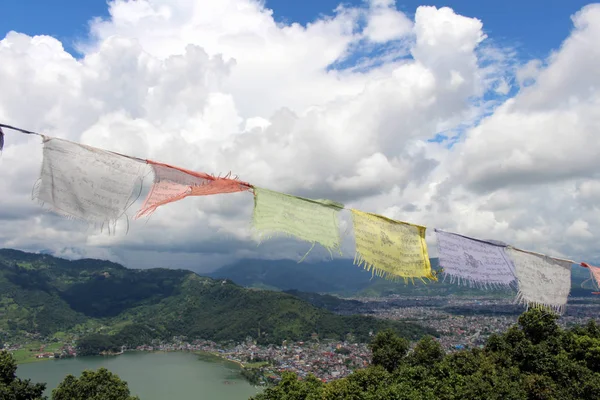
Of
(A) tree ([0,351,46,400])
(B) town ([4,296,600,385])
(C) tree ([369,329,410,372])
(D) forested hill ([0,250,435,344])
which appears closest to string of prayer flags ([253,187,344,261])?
(A) tree ([0,351,46,400])

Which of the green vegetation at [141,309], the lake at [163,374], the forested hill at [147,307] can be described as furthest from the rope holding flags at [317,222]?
the forested hill at [147,307]

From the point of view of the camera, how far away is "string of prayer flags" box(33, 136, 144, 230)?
3211mm

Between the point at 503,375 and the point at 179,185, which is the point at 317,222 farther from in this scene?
the point at 503,375

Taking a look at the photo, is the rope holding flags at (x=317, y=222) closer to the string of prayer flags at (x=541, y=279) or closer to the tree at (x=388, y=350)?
the string of prayer flags at (x=541, y=279)

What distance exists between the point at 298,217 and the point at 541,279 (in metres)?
3.83

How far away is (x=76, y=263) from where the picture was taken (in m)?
185

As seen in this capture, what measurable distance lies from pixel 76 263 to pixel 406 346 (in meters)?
200

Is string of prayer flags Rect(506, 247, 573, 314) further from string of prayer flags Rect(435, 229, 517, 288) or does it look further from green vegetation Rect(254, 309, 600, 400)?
green vegetation Rect(254, 309, 600, 400)

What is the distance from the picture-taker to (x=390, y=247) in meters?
4.46

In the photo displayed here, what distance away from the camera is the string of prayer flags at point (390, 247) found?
169 inches

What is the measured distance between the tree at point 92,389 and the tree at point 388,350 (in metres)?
13.1

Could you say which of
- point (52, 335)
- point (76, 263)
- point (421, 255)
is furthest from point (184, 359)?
point (76, 263)

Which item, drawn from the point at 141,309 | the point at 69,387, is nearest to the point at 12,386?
the point at 69,387

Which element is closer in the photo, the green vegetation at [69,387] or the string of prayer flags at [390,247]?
the string of prayer flags at [390,247]
